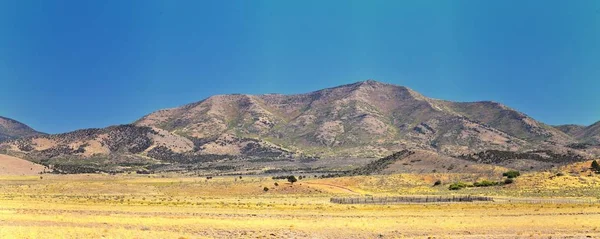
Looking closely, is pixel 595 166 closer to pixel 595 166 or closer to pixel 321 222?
pixel 595 166

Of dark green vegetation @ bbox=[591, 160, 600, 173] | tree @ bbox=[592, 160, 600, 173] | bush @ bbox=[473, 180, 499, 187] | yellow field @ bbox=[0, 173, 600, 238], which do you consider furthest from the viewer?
bush @ bbox=[473, 180, 499, 187]

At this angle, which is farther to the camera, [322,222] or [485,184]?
[485,184]

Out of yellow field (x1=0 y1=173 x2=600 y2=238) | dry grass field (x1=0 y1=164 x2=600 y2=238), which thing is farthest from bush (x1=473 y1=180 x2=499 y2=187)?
yellow field (x1=0 y1=173 x2=600 y2=238)

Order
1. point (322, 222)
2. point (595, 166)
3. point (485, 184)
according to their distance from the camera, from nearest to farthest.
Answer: point (322, 222)
point (595, 166)
point (485, 184)

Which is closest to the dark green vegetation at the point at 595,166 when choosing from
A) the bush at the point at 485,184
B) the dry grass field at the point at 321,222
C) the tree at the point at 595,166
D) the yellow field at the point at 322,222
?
the tree at the point at 595,166

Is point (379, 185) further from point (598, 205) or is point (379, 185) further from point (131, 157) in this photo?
point (131, 157)

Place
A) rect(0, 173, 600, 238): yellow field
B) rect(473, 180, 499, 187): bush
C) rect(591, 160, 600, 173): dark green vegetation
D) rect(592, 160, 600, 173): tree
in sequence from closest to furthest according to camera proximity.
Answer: rect(0, 173, 600, 238): yellow field, rect(591, 160, 600, 173): dark green vegetation, rect(592, 160, 600, 173): tree, rect(473, 180, 499, 187): bush

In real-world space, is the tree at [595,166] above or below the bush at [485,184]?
above

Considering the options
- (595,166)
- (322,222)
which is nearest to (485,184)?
(595,166)

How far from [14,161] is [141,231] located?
4873 inches

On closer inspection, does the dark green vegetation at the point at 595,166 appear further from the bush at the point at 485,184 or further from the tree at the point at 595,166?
the bush at the point at 485,184

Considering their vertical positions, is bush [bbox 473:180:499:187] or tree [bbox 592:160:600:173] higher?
tree [bbox 592:160:600:173]

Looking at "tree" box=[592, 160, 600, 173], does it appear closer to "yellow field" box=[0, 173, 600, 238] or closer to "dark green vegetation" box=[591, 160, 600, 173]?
"dark green vegetation" box=[591, 160, 600, 173]

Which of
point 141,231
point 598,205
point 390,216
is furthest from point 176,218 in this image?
point 598,205
